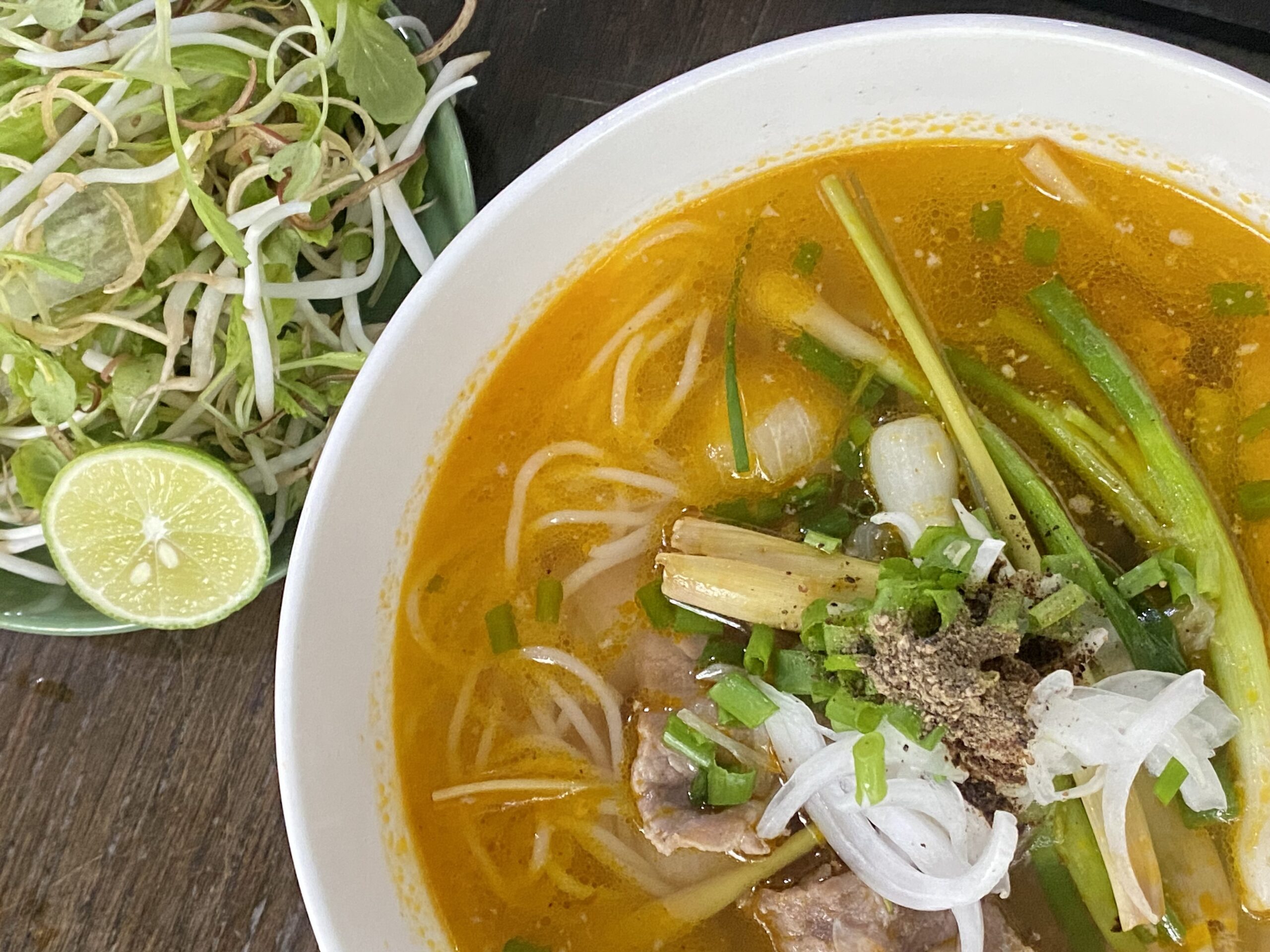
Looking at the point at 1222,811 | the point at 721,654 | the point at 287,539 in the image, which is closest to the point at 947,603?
the point at 721,654

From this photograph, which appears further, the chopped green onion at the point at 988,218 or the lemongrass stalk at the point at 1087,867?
the chopped green onion at the point at 988,218

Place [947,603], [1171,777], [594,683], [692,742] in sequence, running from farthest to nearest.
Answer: [594,683], [692,742], [1171,777], [947,603]

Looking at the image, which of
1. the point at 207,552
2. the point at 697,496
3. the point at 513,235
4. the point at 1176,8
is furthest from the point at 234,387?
the point at 1176,8

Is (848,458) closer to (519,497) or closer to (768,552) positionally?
(768,552)

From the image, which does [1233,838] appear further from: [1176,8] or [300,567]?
[300,567]

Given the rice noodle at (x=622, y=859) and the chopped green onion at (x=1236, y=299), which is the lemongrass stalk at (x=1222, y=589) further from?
the rice noodle at (x=622, y=859)

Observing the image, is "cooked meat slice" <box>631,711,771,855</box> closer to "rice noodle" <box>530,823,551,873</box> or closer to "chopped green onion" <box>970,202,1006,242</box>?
"rice noodle" <box>530,823,551,873</box>

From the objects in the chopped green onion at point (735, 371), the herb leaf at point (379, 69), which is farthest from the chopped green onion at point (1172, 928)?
the herb leaf at point (379, 69)
